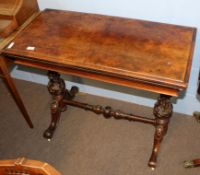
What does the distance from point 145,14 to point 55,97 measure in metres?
0.79

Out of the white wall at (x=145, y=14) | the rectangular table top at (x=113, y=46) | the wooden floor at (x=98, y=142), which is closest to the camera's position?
the rectangular table top at (x=113, y=46)

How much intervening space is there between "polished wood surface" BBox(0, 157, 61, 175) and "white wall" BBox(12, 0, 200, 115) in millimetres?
1038

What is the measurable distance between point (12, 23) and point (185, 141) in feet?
4.22

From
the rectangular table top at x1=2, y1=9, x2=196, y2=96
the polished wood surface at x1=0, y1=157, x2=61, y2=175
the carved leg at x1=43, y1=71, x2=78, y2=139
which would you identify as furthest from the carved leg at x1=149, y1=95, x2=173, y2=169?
the polished wood surface at x1=0, y1=157, x2=61, y2=175

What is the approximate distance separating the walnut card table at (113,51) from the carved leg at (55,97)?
310 millimetres

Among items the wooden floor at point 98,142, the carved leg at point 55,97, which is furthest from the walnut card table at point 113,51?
the carved leg at point 55,97

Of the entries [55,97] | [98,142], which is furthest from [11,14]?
[98,142]

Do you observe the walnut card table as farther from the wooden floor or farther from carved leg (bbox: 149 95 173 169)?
the wooden floor

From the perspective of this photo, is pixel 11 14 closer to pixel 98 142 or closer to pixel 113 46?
pixel 113 46

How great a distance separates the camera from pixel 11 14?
4.76 ft

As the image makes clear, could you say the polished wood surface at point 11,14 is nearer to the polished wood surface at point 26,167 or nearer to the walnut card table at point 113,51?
the walnut card table at point 113,51

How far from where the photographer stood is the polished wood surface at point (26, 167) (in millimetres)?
743

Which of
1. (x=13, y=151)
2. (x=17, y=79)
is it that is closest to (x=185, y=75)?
(x=13, y=151)

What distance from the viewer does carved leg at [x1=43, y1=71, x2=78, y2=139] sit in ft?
5.47
